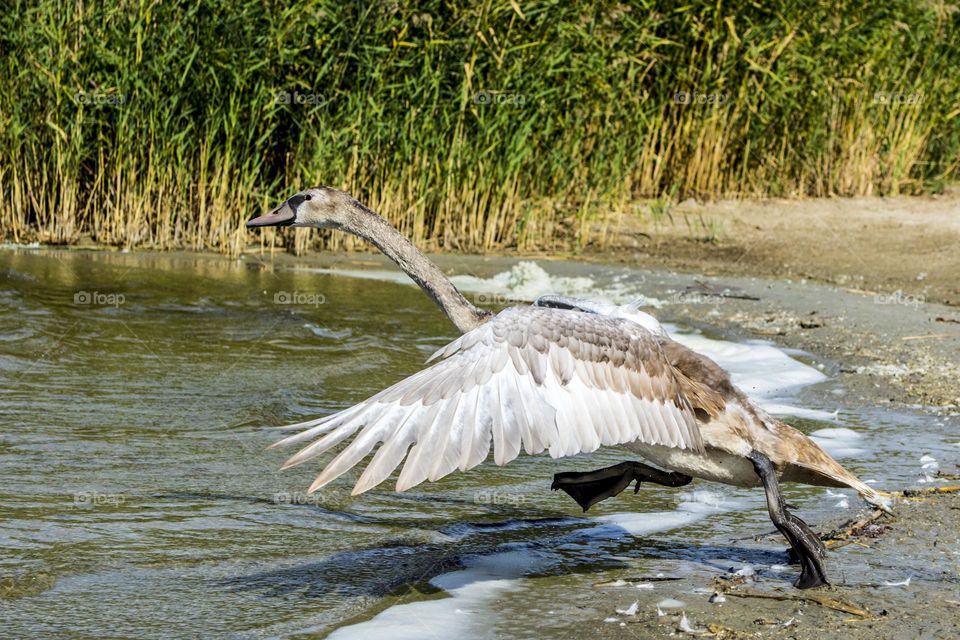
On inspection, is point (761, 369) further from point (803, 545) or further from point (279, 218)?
point (803, 545)

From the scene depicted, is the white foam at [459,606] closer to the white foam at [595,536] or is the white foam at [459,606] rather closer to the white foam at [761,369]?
the white foam at [595,536]

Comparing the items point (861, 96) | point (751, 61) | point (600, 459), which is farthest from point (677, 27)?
point (600, 459)

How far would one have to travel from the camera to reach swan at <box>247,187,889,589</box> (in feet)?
13.1

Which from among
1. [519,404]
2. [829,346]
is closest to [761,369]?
[829,346]

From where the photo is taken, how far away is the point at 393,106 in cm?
1323

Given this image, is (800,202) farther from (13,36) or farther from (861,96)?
(13,36)

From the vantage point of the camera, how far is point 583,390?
443 cm

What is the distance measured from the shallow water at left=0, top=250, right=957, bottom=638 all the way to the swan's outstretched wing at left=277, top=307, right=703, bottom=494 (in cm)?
58

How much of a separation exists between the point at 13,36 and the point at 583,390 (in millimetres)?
9761

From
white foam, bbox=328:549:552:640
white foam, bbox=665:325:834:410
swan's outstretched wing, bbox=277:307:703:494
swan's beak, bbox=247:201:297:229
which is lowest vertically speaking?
white foam, bbox=328:549:552:640

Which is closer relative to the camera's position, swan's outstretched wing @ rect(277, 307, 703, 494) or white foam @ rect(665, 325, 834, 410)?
swan's outstretched wing @ rect(277, 307, 703, 494)

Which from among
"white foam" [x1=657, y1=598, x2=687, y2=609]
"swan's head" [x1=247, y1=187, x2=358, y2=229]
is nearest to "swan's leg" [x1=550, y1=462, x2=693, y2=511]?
"white foam" [x1=657, y1=598, x2=687, y2=609]

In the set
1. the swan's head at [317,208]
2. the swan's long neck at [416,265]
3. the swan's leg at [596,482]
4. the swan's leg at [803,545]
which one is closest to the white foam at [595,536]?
the swan's leg at [596,482]

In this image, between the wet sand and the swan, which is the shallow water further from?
the swan
